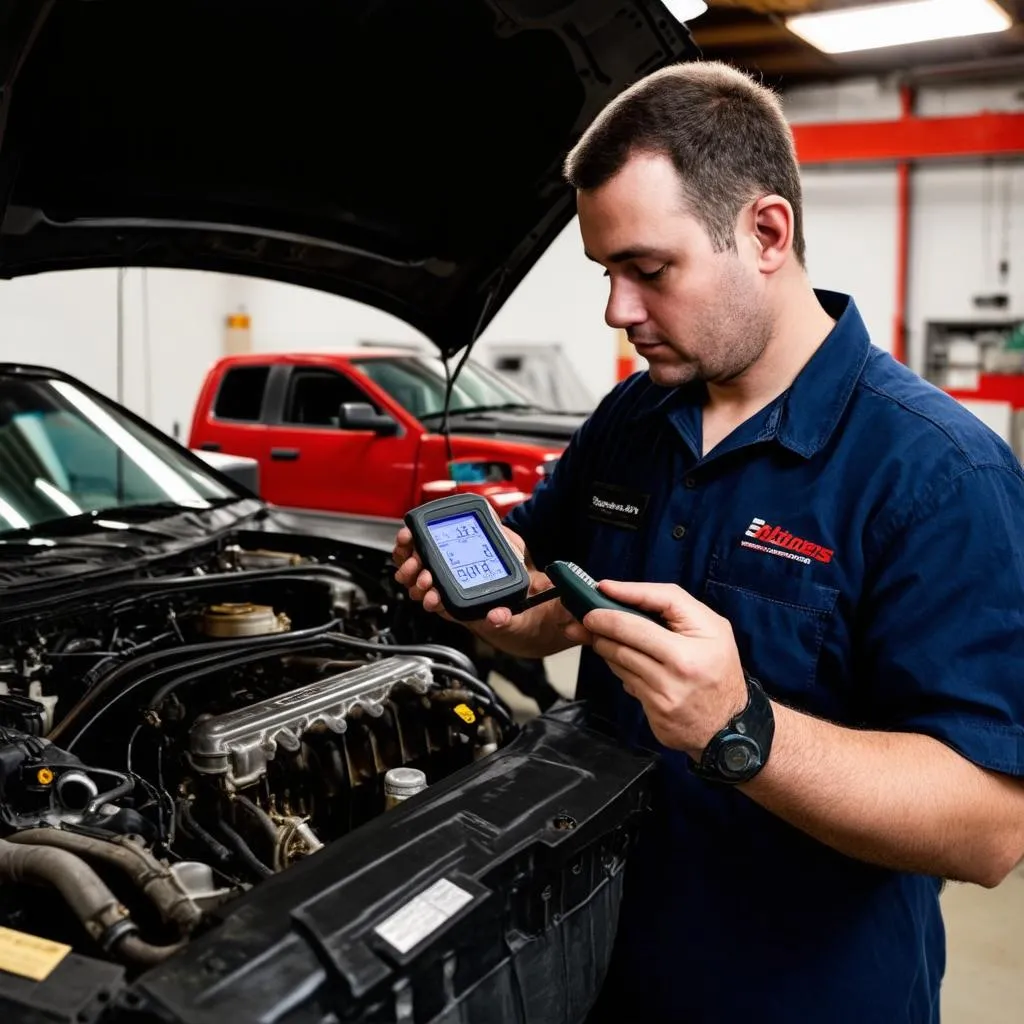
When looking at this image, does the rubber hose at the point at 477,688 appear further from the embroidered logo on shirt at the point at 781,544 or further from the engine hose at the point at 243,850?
the embroidered logo on shirt at the point at 781,544

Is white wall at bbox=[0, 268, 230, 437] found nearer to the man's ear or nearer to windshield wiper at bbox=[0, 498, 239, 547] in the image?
windshield wiper at bbox=[0, 498, 239, 547]

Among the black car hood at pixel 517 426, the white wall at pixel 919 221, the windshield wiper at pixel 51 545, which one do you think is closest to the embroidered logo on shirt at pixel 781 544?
the windshield wiper at pixel 51 545

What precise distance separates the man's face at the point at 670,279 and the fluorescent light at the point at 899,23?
5679 millimetres

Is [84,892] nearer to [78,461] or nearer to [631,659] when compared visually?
[631,659]

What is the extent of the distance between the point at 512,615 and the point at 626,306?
0.48 meters

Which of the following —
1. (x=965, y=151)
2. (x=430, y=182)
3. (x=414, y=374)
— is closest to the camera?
(x=430, y=182)

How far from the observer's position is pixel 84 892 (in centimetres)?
113

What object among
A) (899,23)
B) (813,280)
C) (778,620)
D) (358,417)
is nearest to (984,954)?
(778,620)

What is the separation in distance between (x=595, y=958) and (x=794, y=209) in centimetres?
105

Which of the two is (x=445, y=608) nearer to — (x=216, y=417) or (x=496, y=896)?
(x=496, y=896)

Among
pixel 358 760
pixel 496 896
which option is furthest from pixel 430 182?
pixel 496 896

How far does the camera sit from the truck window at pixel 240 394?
6.60 metres

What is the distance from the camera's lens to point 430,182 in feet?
7.39

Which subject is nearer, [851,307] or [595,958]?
[595,958]
